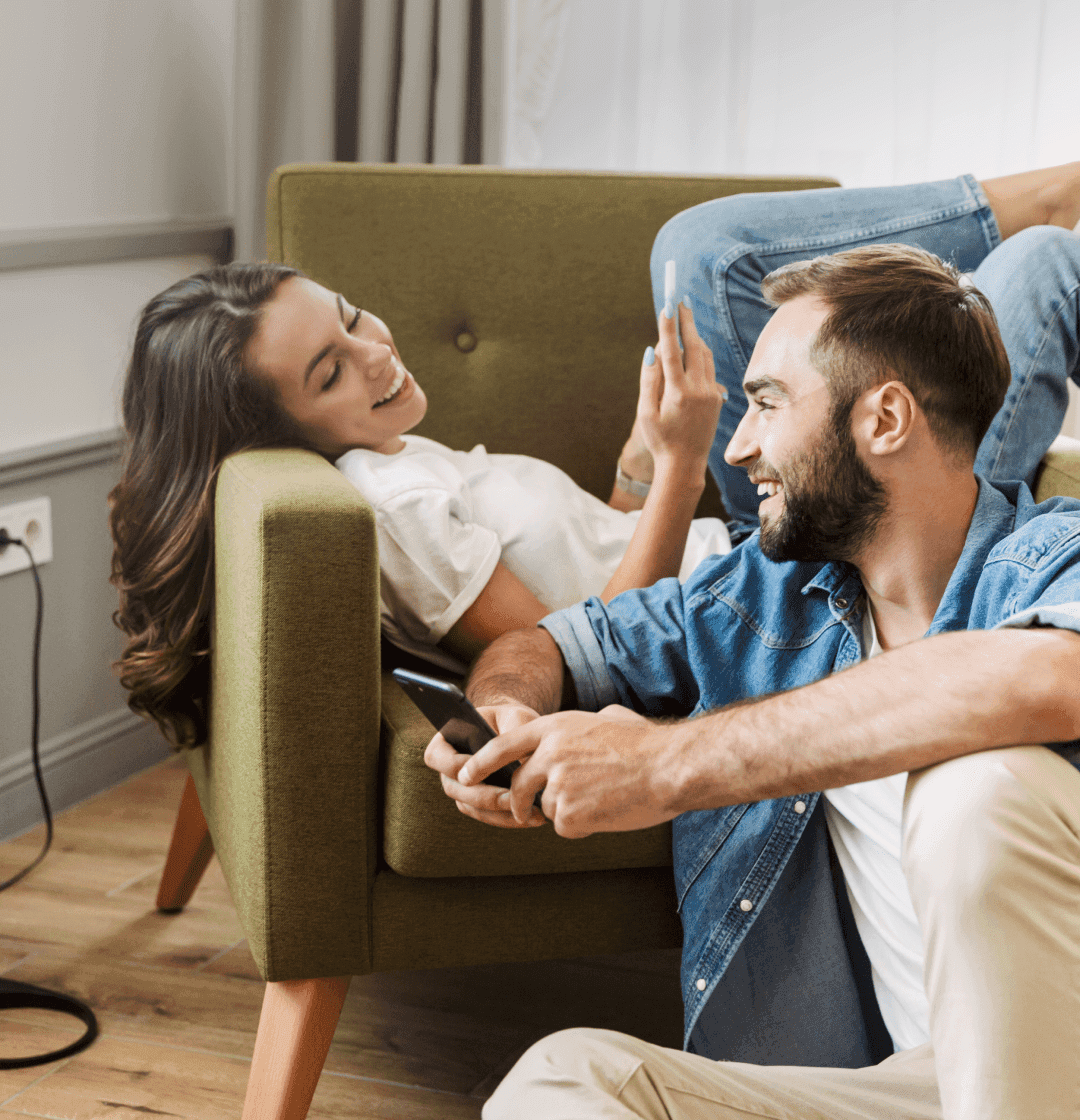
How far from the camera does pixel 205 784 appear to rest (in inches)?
56.6

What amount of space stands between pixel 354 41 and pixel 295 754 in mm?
1656

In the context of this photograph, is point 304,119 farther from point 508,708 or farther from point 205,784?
point 508,708

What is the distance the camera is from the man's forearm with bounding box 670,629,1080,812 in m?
0.80

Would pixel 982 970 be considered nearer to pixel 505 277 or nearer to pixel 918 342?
A: pixel 918 342

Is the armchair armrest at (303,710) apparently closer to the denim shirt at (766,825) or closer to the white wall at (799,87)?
the denim shirt at (766,825)

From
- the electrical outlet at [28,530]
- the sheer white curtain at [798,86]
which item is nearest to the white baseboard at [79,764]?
the electrical outlet at [28,530]

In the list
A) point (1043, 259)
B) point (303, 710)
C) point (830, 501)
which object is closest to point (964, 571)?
point (830, 501)

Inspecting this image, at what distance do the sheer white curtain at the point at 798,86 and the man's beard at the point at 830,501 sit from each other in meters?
1.32

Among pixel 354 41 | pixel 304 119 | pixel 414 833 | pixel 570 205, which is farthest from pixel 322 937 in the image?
pixel 354 41

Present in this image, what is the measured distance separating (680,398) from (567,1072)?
2.39ft

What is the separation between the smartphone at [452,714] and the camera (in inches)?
35.0

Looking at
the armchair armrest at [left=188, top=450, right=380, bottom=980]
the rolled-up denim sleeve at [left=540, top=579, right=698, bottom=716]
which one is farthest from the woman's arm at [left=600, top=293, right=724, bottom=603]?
the armchair armrest at [left=188, top=450, right=380, bottom=980]

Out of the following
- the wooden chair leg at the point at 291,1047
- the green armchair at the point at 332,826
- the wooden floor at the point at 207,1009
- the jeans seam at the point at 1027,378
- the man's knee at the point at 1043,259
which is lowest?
the wooden floor at the point at 207,1009

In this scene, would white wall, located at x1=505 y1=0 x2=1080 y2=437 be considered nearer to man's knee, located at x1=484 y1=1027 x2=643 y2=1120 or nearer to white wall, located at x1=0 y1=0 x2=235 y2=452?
white wall, located at x1=0 y1=0 x2=235 y2=452
